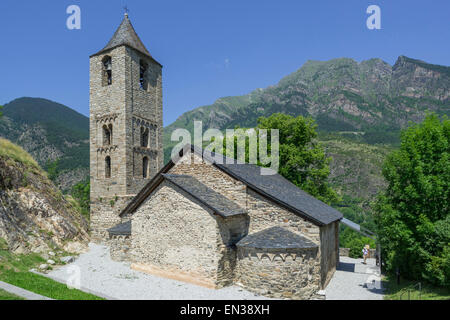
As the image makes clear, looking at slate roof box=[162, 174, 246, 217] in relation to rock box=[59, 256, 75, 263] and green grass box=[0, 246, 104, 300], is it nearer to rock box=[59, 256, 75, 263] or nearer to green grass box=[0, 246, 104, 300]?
green grass box=[0, 246, 104, 300]

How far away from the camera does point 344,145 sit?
10700 cm

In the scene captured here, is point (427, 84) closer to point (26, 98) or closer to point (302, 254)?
point (302, 254)

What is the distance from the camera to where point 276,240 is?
38.8ft

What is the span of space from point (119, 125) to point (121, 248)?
998cm

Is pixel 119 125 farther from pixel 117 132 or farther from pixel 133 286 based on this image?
pixel 133 286

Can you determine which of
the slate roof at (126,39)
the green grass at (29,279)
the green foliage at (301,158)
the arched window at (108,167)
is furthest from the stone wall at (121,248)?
the slate roof at (126,39)

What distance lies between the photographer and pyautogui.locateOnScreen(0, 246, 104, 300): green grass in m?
9.65

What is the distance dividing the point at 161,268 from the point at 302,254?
6389mm

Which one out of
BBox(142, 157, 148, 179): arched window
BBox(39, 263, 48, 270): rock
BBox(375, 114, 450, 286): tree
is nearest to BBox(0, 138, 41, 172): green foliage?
BBox(142, 157, 148, 179): arched window

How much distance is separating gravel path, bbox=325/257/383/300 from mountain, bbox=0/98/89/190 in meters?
85.4

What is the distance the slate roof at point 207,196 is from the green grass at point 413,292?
713 centimetres

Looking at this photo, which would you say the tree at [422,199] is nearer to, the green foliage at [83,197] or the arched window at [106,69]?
the arched window at [106,69]

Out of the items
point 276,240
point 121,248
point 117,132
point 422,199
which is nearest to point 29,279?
point 121,248

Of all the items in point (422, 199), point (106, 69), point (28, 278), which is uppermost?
point (106, 69)
